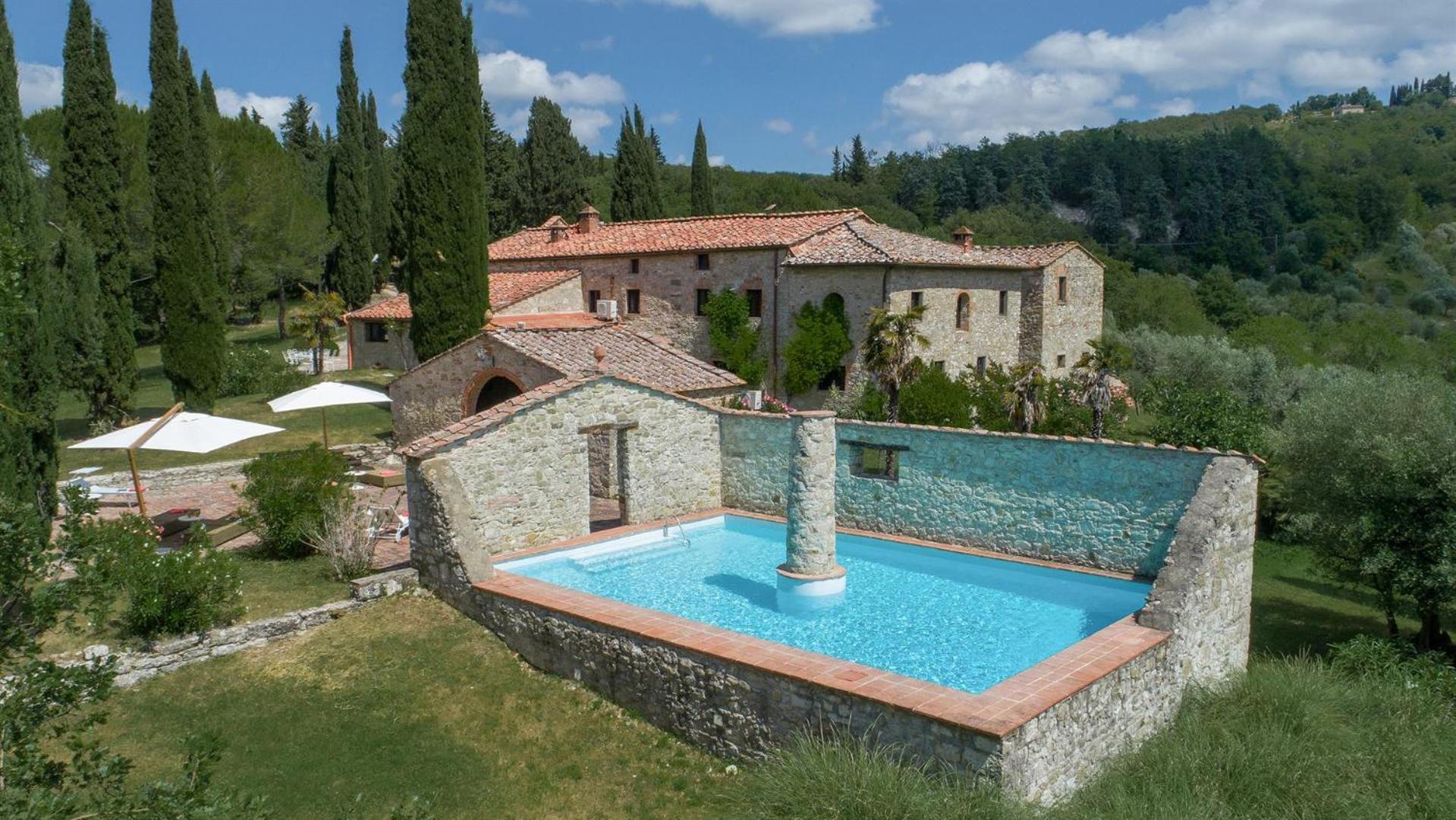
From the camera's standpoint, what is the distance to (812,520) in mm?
12156

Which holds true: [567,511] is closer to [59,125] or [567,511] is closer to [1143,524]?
[1143,524]

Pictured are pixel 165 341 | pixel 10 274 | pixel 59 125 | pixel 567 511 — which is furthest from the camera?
pixel 59 125

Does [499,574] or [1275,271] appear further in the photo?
[1275,271]

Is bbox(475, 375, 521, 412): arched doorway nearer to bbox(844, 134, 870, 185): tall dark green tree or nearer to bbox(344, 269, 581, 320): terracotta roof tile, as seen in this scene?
bbox(344, 269, 581, 320): terracotta roof tile

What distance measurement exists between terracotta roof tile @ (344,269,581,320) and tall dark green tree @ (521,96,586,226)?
1837 cm

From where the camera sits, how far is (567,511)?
1363 centimetres

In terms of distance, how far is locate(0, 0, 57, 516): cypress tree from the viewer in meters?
11.6

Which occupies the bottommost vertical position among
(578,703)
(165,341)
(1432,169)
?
(578,703)

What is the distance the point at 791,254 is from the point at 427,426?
11.4 m

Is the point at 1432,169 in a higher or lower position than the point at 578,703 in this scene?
higher

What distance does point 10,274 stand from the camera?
13.4ft

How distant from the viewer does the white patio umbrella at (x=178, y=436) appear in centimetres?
1355

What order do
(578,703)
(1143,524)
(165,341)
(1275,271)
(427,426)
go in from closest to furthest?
(578,703)
(1143,524)
(427,426)
(165,341)
(1275,271)

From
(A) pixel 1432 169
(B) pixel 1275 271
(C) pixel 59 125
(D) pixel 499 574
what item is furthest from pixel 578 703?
(A) pixel 1432 169
